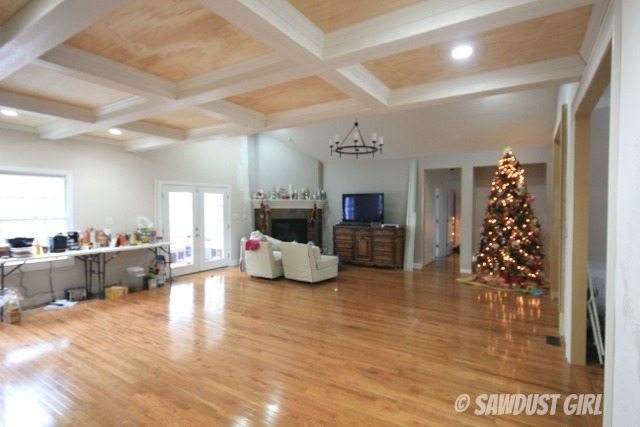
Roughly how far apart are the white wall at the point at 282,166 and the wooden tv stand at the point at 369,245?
163cm

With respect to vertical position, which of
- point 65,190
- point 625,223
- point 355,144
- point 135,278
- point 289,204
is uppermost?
point 355,144

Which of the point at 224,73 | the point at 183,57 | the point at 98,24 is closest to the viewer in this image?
the point at 98,24

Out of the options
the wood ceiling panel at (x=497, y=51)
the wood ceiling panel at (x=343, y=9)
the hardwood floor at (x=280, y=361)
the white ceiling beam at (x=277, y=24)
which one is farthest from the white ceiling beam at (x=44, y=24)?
the hardwood floor at (x=280, y=361)

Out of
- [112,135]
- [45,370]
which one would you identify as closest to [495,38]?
[45,370]

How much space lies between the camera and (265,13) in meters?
1.84

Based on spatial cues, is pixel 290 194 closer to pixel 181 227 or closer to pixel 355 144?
pixel 181 227

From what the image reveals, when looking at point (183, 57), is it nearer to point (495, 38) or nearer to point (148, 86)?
point (148, 86)

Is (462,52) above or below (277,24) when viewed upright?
above

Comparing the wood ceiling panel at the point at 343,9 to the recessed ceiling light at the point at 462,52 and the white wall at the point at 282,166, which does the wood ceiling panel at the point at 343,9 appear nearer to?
the recessed ceiling light at the point at 462,52

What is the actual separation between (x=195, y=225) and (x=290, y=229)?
237 centimetres

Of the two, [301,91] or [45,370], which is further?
[301,91]

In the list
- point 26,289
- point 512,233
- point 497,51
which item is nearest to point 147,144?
point 26,289

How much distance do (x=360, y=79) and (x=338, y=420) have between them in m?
2.66

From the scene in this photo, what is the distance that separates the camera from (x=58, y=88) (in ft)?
11.0
